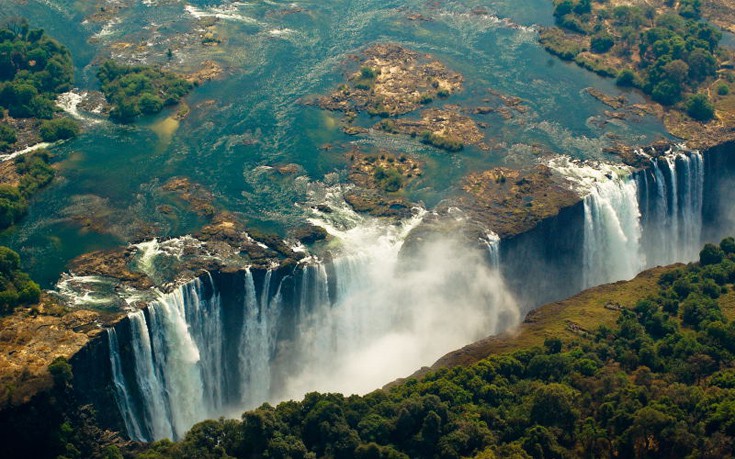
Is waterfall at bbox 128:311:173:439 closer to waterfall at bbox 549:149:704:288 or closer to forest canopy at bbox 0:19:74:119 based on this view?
forest canopy at bbox 0:19:74:119

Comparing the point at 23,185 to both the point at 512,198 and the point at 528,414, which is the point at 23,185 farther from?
the point at 528,414

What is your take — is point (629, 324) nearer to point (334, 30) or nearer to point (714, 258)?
point (714, 258)

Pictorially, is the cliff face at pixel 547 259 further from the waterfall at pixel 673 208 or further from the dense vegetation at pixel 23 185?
the dense vegetation at pixel 23 185

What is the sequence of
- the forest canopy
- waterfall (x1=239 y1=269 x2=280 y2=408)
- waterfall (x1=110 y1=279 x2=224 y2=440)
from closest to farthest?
1. waterfall (x1=110 y1=279 x2=224 y2=440)
2. waterfall (x1=239 y1=269 x2=280 y2=408)
3. the forest canopy

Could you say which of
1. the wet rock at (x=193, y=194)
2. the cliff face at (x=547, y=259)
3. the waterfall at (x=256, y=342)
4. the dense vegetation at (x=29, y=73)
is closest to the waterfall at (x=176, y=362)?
the waterfall at (x=256, y=342)

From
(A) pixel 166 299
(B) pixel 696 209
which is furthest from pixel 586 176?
(A) pixel 166 299

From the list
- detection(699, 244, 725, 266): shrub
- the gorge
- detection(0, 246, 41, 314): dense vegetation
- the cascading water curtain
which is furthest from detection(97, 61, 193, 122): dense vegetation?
detection(699, 244, 725, 266): shrub

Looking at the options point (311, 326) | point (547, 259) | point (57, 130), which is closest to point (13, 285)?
point (311, 326)
